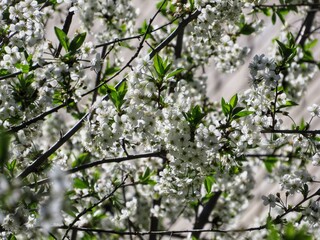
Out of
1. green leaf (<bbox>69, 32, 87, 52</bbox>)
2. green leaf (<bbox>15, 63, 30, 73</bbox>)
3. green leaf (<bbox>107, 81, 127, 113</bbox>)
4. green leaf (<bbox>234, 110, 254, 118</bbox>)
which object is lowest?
green leaf (<bbox>234, 110, 254, 118</bbox>)

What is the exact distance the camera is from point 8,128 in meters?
2.89

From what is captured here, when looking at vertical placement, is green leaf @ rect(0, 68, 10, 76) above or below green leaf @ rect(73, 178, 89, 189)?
above

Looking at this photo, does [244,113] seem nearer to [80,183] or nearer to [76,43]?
[76,43]

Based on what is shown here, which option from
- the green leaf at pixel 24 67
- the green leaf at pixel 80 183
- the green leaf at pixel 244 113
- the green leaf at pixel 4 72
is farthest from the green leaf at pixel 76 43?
the green leaf at pixel 80 183

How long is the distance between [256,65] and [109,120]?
68 centimetres

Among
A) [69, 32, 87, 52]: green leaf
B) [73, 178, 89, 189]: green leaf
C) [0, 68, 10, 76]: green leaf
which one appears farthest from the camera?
[73, 178, 89, 189]: green leaf

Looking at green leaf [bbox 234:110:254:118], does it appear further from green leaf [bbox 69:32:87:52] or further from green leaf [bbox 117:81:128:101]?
green leaf [bbox 69:32:87:52]

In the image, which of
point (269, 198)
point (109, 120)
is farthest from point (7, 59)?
point (269, 198)

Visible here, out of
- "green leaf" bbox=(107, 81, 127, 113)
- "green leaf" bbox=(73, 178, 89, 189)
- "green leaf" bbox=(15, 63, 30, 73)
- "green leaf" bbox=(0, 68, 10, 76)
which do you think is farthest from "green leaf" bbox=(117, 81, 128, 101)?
"green leaf" bbox=(73, 178, 89, 189)

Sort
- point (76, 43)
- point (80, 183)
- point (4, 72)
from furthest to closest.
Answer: point (80, 183) → point (4, 72) → point (76, 43)

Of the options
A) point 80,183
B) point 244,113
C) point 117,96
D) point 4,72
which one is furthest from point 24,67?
point 80,183

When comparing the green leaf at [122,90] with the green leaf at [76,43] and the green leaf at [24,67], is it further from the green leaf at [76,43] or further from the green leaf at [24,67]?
the green leaf at [24,67]

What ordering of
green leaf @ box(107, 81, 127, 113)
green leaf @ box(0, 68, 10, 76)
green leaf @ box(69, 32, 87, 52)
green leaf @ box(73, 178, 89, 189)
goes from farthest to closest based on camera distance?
green leaf @ box(73, 178, 89, 189), green leaf @ box(0, 68, 10, 76), green leaf @ box(69, 32, 87, 52), green leaf @ box(107, 81, 127, 113)

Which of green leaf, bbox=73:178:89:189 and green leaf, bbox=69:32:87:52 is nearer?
green leaf, bbox=69:32:87:52
